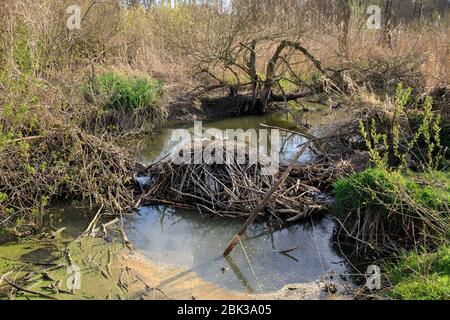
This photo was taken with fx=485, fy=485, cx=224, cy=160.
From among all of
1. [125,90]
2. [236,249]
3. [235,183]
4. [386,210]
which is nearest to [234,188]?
[235,183]

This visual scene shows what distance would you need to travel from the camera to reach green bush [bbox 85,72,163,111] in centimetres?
1072

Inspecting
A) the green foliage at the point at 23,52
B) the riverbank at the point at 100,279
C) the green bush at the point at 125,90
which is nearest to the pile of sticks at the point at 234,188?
the riverbank at the point at 100,279

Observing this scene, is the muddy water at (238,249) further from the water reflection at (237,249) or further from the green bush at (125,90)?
the green bush at (125,90)

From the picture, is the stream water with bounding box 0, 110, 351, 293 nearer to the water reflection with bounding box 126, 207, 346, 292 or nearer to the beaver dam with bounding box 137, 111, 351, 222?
the water reflection with bounding box 126, 207, 346, 292

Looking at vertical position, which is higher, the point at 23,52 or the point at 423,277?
the point at 23,52

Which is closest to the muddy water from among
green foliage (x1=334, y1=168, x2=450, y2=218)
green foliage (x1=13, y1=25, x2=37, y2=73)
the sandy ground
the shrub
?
the sandy ground

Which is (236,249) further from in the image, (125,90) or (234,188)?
(125,90)

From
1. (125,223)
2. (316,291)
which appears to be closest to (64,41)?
(125,223)

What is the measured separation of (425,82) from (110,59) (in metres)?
8.25

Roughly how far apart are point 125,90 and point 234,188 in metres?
5.33

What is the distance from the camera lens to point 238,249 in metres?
5.91

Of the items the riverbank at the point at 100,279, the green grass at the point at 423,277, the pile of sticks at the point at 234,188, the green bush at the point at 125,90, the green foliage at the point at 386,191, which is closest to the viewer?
the green grass at the point at 423,277

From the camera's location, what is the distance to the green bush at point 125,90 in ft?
35.2

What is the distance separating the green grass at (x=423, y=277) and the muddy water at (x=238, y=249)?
81cm
